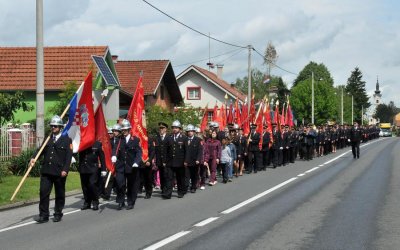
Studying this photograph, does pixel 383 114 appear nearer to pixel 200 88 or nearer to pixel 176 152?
pixel 200 88

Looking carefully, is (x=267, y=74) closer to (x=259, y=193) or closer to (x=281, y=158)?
(x=281, y=158)

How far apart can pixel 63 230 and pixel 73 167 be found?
12.4 m

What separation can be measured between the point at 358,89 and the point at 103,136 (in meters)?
→ 147

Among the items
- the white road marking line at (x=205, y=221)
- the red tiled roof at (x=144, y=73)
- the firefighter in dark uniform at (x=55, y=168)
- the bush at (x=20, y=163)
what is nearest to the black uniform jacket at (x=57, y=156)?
the firefighter in dark uniform at (x=55, y=168)

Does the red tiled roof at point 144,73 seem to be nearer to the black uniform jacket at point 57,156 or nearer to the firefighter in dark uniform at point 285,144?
the firefighter in dark uniform at point 285,144

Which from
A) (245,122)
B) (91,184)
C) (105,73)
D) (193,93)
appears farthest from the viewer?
(193,93)

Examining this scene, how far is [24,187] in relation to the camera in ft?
53.9

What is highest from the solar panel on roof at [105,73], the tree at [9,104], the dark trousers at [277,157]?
the solar panel on roof at [105,73]

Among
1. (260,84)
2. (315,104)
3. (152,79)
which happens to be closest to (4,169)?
(152,79)

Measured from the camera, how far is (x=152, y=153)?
1509cm

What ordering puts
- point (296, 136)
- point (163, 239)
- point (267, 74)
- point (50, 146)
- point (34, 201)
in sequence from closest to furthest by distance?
1. point (163, 239)
2. point (50, 146)
3. point (34, 201)
4. point (296, 136)
5. point (267, 74)

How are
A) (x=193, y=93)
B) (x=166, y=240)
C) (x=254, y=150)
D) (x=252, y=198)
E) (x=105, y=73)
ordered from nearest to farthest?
1. (x=166, y=240)
2. (x=252, y=198)
3. (x=105, y=73)
4. (x=254, y=150)
5. (x=193, y=93)

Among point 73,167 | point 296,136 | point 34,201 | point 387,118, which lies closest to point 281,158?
point 296,136

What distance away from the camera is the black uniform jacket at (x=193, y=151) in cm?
1531
